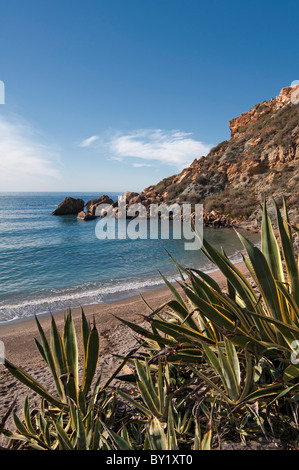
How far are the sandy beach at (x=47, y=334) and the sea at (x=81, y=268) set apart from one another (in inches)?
26.3

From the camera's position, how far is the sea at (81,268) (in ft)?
31.2

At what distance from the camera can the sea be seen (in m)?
9.51

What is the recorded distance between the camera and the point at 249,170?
3428 cm

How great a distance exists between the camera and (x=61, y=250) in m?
19.4

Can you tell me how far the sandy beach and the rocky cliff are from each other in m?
16.3

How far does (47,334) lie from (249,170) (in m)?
33.4

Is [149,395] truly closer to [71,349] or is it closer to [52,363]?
[71,349]

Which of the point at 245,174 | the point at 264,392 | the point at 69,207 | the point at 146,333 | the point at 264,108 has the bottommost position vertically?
the point at 264,392

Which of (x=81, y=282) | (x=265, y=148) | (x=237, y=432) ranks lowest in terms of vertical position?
(x=81, y=282)

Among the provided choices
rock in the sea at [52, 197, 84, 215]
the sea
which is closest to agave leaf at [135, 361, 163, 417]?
the sea

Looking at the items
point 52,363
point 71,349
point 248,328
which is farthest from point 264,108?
point 52,363

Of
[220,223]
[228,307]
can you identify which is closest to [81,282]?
[228,307]
